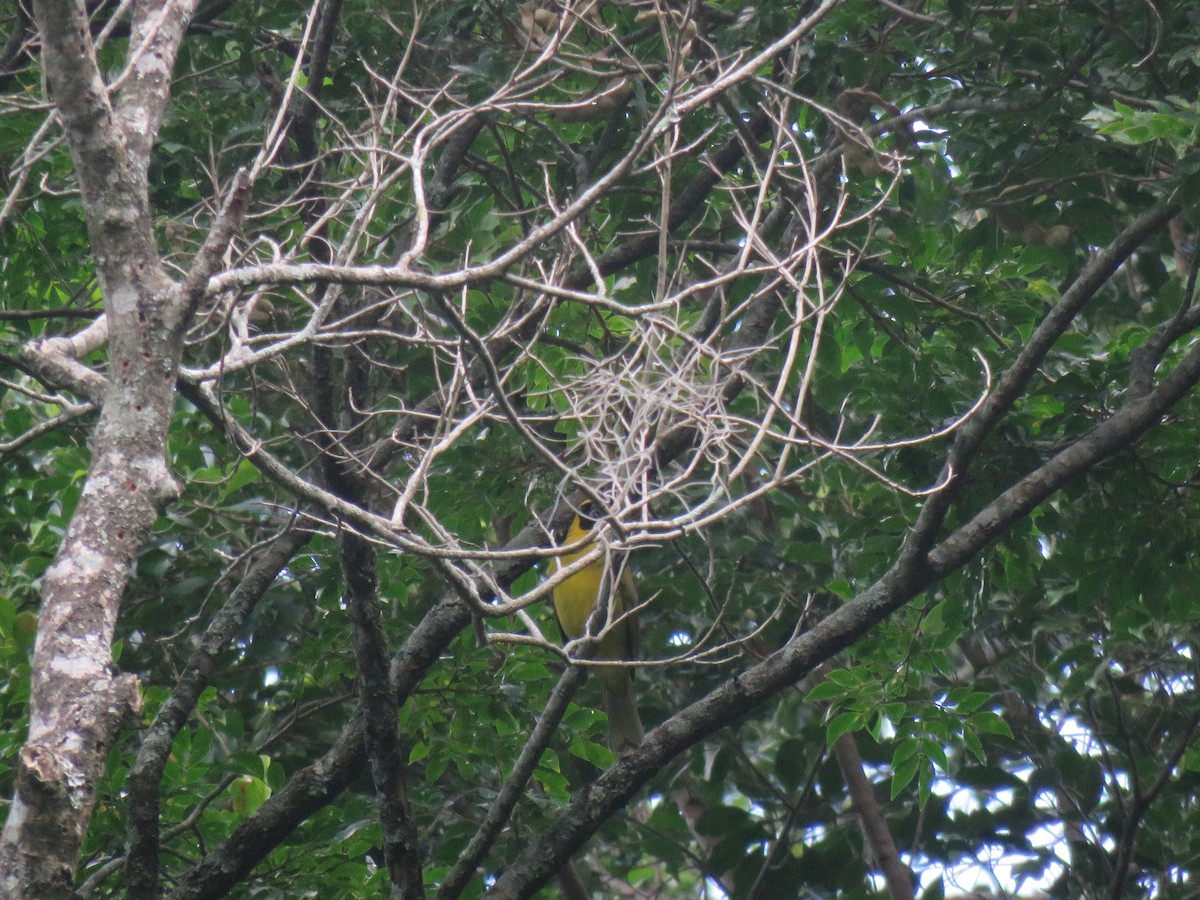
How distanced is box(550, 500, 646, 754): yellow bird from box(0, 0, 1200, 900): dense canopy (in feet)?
0.80

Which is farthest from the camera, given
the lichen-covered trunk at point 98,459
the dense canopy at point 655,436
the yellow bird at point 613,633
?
the yellow bird at point 613,633

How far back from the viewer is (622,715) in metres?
5.79

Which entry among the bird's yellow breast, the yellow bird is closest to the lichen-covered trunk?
the yellow bird

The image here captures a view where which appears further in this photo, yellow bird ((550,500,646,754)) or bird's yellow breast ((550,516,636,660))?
bird's yellow breast ((550,516,636,660))

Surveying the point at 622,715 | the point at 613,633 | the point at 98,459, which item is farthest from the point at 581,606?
the point at 98,459

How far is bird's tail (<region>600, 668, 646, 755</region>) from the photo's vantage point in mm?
5770

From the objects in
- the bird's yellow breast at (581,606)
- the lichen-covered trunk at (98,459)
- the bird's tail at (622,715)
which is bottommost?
the lichen-covered trunk at (98,459)

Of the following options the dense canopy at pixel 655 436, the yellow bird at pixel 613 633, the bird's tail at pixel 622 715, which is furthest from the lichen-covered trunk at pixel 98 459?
the bird's tail at pixel 622 715

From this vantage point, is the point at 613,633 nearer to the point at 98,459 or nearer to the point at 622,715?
the point at 622,715

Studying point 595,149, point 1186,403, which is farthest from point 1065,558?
point 595,149

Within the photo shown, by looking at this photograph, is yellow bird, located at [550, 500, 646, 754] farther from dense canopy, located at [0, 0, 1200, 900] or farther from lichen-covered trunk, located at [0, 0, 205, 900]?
lichen-covered trunk, located at [0, 0, 205, 900]

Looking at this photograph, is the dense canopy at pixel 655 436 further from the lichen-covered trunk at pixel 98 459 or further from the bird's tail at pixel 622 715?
the lichen-covered trunk at pixel 98 459

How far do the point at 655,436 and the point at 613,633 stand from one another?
3.57 m

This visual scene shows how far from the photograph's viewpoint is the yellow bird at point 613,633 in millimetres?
5680
